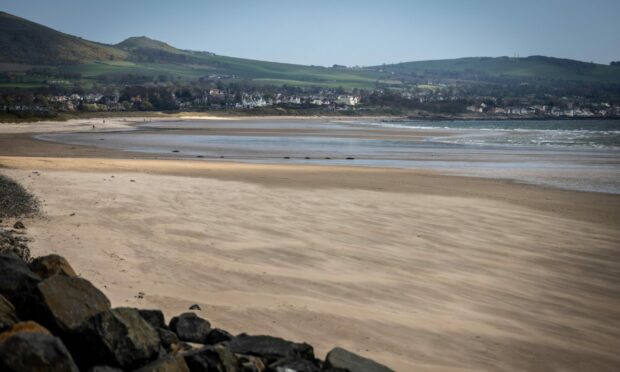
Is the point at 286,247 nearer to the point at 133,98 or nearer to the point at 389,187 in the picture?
the point at 389,187

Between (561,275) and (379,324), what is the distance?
424 cm

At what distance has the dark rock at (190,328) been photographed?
5.92m

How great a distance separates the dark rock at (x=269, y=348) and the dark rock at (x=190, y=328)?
0.44 metres

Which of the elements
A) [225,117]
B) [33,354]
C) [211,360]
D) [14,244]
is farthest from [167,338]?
[225,117]

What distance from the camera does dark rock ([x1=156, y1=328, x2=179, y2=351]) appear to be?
5.55 metres

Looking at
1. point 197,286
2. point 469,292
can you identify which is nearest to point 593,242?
point 469,292

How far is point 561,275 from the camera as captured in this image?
9.88 meters

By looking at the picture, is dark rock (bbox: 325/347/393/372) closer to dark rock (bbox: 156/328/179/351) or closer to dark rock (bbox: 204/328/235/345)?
dark rock (bbox: 204/328/235/345)

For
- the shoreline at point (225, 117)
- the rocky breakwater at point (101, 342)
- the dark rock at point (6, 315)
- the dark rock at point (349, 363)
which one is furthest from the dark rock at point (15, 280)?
the shoreline at point (225, 117)

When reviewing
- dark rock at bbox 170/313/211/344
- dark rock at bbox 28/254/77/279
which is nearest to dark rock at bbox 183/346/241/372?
dark rock at bbox 170/313/211/344

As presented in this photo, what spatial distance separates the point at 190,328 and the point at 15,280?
1.64m

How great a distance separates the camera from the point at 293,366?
5.16 m

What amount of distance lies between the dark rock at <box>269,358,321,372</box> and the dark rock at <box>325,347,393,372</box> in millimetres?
137

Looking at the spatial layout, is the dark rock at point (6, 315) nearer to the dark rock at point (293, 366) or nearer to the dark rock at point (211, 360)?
the dark rock at point (211, 360)
